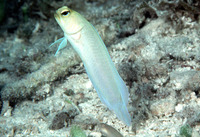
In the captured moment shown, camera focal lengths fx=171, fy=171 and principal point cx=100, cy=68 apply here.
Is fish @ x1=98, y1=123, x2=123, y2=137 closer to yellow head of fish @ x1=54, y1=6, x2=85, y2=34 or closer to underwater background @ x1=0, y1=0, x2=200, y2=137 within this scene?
underwater background @ x1=0, y1=0, x2=200, y2=137

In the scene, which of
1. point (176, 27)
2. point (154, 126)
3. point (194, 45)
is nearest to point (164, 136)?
point (154, 126)

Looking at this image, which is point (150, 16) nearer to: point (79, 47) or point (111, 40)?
point (111, 40)

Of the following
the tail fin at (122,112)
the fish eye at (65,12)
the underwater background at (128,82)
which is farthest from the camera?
the underwater background at (128,82)

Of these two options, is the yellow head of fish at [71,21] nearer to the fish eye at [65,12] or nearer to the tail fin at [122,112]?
the fish eye at [65,12]

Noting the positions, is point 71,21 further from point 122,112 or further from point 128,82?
point 128,82

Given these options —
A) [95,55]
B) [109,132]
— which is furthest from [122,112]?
[95,55]

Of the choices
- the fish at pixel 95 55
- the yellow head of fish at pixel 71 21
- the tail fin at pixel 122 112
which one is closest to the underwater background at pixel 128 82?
the tail fin at pixel 122 112

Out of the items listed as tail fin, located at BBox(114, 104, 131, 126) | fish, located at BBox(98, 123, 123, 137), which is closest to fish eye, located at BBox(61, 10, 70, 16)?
tail fin, located at BBox(114, 104, 131, 126)
